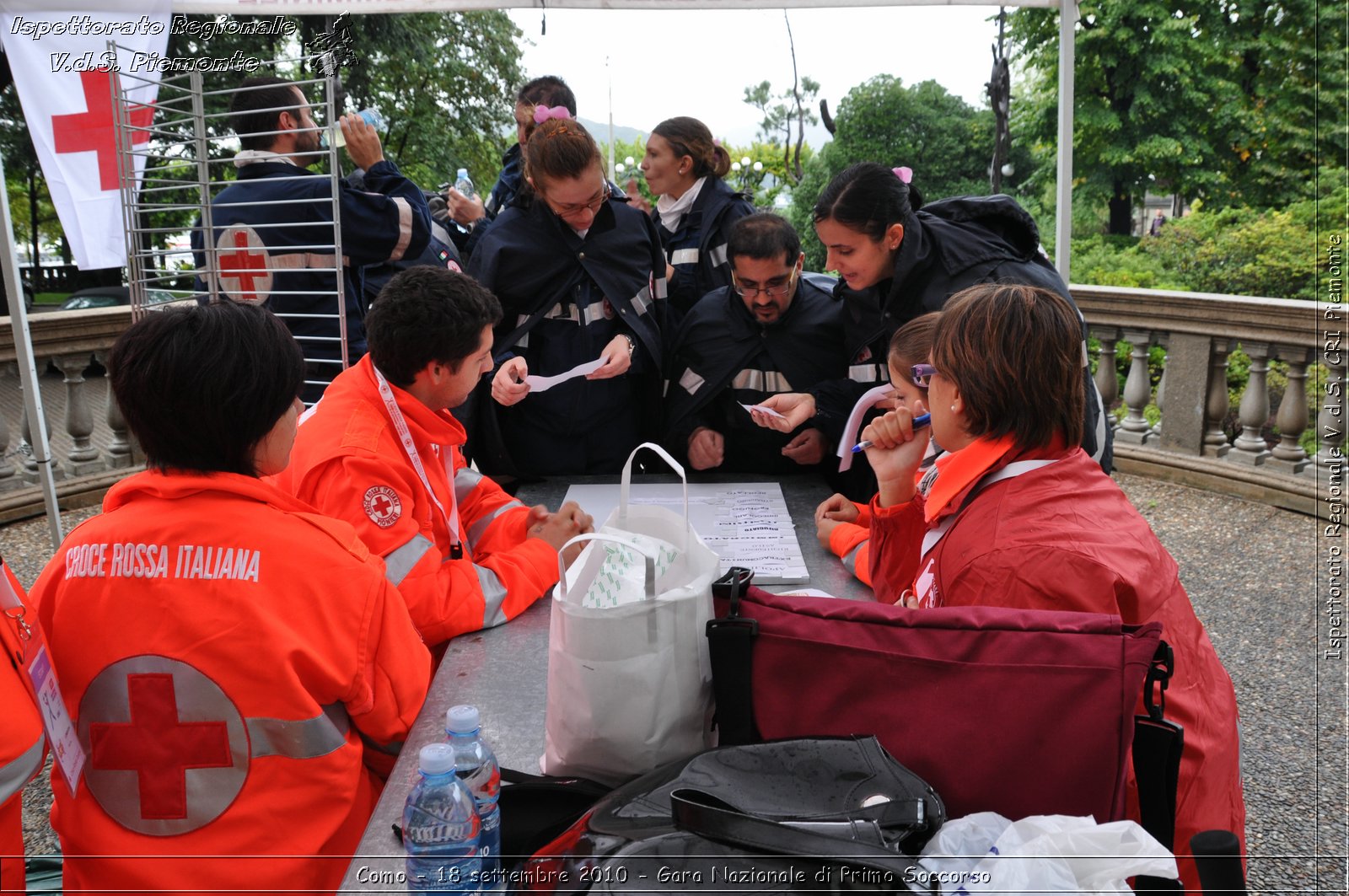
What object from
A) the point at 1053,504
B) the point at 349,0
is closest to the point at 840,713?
the point at 1053,504

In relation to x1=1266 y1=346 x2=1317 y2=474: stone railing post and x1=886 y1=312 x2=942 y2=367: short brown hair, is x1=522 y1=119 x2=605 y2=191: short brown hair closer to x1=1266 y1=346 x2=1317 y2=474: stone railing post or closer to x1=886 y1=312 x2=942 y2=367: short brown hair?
x1=886 y1=312 x2=942 y2=367: short brown hair

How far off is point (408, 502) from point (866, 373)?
159cm

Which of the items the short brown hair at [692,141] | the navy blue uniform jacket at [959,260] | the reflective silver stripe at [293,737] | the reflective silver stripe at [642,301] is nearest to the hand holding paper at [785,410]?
the navy blue uniform jacket at [959,260]

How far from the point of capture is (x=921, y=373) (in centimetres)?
214

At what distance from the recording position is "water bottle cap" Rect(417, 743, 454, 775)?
3.92 ft

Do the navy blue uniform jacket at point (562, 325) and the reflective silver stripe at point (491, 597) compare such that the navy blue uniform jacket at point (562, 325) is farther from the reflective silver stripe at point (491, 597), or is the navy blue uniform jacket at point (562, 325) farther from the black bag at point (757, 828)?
the black bag at point (757, 828)

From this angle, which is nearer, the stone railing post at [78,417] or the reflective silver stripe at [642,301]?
the reflective silver stripe at [642,301]

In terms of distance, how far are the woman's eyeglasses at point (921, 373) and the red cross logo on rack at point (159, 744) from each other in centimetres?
149

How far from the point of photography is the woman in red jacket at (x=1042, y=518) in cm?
149

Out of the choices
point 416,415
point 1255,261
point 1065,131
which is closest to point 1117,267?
point 1255,261

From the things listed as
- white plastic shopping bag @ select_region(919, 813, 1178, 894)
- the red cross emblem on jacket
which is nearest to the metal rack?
the red cross emblem on jacket

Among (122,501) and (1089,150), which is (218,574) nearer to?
(122,501)

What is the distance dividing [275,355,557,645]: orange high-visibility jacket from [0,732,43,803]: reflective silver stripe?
2.22 ft

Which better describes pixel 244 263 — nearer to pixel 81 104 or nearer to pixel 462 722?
pixel 81 104
